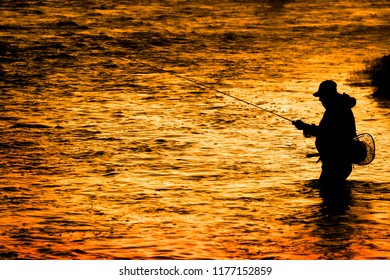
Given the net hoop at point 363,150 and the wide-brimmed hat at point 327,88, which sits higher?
the wide-brimmed hat at point 327,88

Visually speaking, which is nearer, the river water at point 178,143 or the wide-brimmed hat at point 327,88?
the river water at point 178,143

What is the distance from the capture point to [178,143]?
13.2 meters

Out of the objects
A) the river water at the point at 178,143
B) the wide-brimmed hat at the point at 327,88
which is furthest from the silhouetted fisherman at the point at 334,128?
the river water at the point at 178,143

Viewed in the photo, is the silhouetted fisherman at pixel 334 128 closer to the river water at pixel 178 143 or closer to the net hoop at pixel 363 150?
the net hoop at pixel 363 150

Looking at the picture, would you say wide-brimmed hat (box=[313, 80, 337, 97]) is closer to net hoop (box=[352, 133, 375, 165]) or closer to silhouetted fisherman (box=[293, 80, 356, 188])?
silhouetted fisherman (box=[293, 80, 356, 188])

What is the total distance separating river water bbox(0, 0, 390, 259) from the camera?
9523 millimetres

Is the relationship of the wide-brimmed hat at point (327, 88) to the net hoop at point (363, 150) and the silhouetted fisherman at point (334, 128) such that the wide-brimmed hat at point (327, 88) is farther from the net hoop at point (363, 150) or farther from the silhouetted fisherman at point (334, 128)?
the net hoop at point (363, 150)

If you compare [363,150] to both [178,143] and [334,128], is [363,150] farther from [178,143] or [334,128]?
[178,143]

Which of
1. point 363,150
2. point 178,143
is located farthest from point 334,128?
point 178,143

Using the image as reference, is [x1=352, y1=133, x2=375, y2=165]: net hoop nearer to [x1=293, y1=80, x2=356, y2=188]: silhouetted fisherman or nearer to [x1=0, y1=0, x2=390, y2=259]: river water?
[x1=293, y1=80, x2=356, y2=188]: silhouetted fisherman

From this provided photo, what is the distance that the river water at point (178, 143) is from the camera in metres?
9.52

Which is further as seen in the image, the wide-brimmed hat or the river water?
the wide-brimmed hat

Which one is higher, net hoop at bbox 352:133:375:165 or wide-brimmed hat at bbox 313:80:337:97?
wide-brimmed hat at bbox 313:80:337:97

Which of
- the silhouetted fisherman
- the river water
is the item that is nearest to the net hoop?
the silhouetted fisherman
